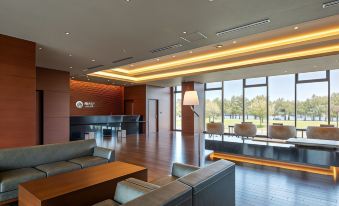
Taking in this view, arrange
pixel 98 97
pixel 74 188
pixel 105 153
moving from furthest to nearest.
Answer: pixel 98 97 → pixel 105 153 → pixel 74 188

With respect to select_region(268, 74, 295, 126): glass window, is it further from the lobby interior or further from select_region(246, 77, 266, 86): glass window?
the lobby interior

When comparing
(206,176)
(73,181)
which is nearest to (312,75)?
(206,176)

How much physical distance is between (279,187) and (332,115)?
814 cm

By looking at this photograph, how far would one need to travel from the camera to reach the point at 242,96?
1217 cm

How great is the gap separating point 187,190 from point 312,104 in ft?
35.3

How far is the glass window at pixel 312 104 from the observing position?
379 inches

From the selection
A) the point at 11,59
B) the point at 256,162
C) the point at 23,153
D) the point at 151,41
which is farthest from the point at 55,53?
the point at 256,162

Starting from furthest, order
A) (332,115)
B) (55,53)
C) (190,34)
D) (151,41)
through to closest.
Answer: (332,115), (55,53), (151,41), (190,34)

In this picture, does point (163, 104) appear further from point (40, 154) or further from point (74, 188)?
point (74, 188)

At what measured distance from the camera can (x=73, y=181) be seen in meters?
2.85

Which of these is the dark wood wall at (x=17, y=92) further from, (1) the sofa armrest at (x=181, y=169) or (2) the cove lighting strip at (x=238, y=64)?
(2) the cove lighting strip at (x=238, y=64)

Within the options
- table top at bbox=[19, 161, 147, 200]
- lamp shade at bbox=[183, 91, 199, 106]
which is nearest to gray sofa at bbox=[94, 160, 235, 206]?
table top at bbox=[19, 161, 147, 200]

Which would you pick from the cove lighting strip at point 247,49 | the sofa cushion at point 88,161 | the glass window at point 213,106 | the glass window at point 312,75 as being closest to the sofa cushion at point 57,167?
the sofa cushion at point 88,161

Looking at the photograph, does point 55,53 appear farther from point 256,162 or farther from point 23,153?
point 256,162
